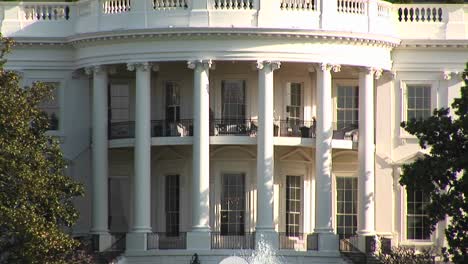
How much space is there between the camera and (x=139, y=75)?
6962cm

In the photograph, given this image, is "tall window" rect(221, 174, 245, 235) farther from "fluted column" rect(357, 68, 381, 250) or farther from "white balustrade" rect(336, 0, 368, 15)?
"white balustrade" rect(336, 0, 368, 15)

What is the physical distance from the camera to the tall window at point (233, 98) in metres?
71.5

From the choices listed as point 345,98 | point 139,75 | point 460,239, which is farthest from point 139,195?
point 460,239

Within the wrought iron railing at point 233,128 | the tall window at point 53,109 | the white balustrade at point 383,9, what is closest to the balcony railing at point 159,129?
the wrought iron railing at point 233,128

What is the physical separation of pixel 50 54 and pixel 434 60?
45.4ft

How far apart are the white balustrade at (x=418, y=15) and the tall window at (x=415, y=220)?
6360mm

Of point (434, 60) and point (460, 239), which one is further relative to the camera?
point (434, 60)

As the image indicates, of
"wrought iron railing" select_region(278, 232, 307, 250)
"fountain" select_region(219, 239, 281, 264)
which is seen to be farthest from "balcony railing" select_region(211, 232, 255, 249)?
"wrought iron railing" select_region(278, 232, 307, 250)

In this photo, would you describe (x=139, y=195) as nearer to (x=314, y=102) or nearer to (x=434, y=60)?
(x=314, y=102)

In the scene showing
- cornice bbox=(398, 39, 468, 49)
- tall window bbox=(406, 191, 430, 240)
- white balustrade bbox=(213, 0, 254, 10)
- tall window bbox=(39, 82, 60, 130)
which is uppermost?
white balustrade bbox=(213, 0, 254, 10)

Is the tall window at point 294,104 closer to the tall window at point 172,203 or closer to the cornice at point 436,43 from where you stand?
the cornice at point 436,43

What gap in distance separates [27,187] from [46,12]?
15447 mm

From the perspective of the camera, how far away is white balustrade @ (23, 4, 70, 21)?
72812 mm

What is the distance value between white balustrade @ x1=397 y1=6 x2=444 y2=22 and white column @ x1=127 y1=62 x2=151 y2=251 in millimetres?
9894
